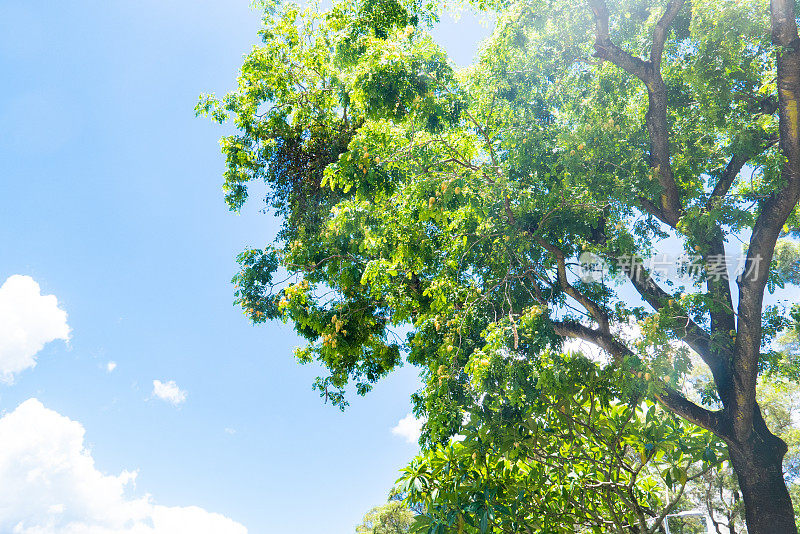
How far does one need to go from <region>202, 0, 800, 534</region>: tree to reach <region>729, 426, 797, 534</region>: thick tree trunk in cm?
2

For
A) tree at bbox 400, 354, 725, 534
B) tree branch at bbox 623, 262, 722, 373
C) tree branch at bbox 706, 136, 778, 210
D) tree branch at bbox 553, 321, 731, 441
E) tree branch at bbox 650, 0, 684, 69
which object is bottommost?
tree at bbox 400, 354, 725, 534

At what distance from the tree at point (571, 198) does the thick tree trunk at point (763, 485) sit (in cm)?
2

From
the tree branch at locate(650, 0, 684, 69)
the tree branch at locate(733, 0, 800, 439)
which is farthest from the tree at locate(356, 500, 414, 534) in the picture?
the tree branch at locate(650, 0, 684, 69)

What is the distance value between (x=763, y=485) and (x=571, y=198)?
3.87 meters

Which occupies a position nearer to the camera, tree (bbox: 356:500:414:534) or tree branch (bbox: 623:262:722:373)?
tree branch (bbox: 623:262:722:373)

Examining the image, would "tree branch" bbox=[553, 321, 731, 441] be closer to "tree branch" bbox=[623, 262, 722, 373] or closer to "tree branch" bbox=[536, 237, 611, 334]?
"tree branch" bbox=[536, 237, 611, 334]

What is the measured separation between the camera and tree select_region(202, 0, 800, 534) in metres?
6.05

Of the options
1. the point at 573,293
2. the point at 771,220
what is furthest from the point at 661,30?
the point at 573,293

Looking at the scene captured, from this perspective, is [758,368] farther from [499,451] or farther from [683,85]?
[683,85]

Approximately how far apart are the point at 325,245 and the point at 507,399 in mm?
3466

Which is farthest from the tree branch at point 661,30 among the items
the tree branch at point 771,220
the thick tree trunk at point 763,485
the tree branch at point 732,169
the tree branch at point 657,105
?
the thick tree trunk at point 763,485

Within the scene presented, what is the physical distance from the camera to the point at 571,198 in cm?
667

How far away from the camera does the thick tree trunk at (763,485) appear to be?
595 centimetres

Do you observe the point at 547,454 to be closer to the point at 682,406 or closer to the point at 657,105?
the point at 682,406
